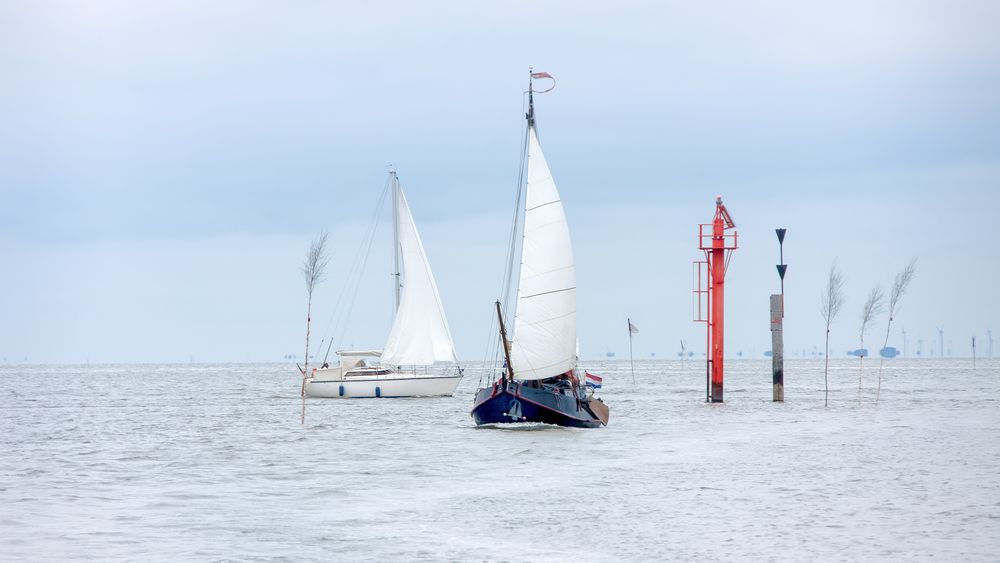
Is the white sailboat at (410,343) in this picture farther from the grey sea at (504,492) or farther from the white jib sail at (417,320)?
the grey sea at (504,492)

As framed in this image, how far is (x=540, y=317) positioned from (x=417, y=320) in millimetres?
38521

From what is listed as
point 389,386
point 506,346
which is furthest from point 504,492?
point 389,386

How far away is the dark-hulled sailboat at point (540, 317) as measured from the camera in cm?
4647

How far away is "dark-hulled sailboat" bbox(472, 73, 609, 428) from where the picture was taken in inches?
1829

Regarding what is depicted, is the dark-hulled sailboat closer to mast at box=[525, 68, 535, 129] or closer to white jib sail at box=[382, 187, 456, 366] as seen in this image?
mast at box=[525, 68, 535, 129]

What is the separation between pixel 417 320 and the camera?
84.4 meters

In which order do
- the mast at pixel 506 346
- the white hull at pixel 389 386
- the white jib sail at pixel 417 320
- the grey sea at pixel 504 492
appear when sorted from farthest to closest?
the white jib sail at pixel 417 320 → the white hull at pixel 389 386 → the mast at pixel 506 346 → the grey sea at pixel 504 492

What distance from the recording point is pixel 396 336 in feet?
278

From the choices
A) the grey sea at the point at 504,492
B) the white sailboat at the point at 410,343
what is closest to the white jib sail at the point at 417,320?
the white sailboat at the point at 410,343

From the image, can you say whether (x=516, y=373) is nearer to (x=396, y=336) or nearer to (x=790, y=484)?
(x=790, y=484)

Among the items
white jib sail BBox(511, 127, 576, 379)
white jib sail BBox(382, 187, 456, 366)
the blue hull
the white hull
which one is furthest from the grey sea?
white jib sail BBox(382, 187, 456, 366)

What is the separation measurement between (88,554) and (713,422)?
41.7 meters

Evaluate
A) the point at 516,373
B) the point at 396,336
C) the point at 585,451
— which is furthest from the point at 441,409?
the point at 585,451

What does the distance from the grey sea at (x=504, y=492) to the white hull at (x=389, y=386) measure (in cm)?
2435
